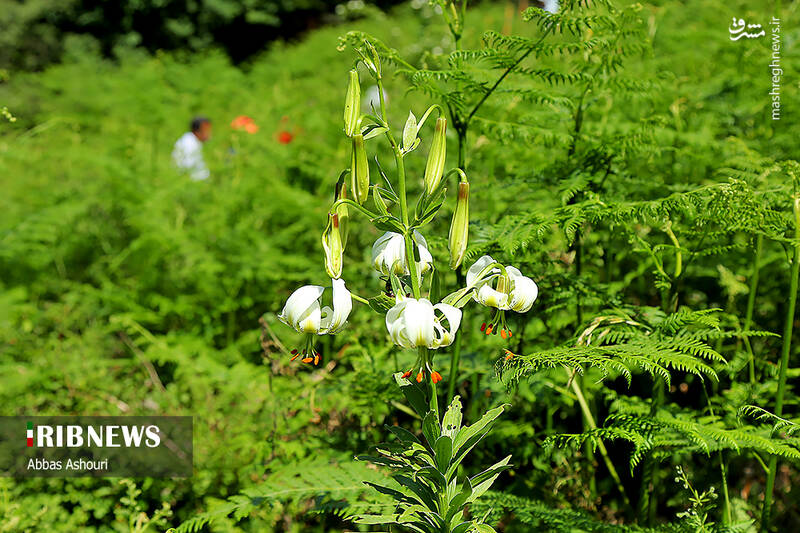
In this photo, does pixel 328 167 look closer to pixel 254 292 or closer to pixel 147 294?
pixel 254 292

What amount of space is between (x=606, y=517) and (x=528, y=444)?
1.34ft

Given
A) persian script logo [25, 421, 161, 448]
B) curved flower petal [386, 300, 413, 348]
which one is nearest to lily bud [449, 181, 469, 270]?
curved flower petal [386, 300, 413, 348]

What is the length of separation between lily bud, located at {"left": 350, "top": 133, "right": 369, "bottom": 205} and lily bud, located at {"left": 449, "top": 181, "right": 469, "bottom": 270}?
21 centimetres

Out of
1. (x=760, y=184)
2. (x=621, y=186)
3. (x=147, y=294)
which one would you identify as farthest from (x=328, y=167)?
(x=760, y=184)

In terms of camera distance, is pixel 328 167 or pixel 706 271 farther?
pixel 328 167

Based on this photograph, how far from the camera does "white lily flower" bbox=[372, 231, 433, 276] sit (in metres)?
1.44

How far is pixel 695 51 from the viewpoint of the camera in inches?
168

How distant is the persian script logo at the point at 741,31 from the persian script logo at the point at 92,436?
363cm

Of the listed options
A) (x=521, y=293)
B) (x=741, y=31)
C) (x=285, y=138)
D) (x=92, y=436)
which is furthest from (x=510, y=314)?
(x=285, y=138)

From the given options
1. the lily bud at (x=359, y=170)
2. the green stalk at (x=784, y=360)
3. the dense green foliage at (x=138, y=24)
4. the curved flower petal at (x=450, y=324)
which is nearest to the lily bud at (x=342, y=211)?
the lily bud at (x=359, y=170)

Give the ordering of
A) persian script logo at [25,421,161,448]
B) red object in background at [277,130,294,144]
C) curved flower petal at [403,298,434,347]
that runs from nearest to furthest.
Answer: curved flower petal at [403,298,434,347], persian script logo at [25,421,161,448], red object in background at [277,130,294,144]

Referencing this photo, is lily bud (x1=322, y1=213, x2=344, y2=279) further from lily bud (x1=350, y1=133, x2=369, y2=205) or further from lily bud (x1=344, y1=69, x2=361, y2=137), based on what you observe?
lily bud (x1=344, y1=69, x2=361, y2=137)

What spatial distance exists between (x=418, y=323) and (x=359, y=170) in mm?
376

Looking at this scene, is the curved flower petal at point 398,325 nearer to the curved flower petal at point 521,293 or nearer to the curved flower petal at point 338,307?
the curved flower petal at point 338,307
